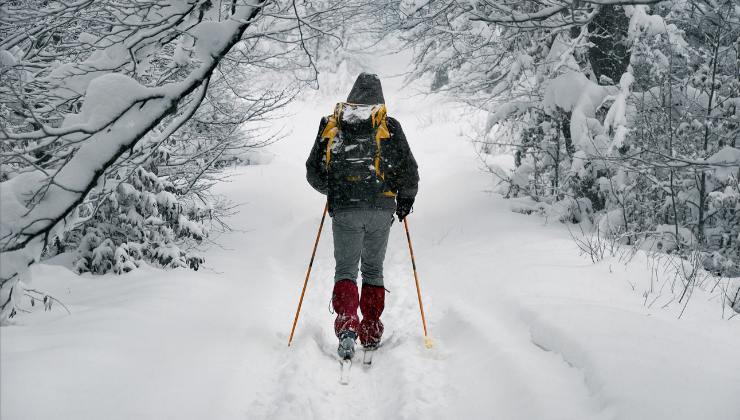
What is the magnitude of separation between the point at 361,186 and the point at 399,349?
55.4 inches

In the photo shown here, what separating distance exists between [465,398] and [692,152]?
5939 mm

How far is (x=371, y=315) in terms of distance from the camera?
15.7 feet

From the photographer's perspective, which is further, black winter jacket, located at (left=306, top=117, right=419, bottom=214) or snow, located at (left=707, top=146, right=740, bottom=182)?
black winter jacket, located at (left=306, top=117, right=419, bottom=214)

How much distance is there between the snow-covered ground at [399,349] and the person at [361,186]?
0.34 m

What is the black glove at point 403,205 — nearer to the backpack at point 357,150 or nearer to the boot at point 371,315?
the backpack at point 357,150

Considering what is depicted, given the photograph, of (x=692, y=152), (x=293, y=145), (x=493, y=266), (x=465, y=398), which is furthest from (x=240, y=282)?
(x=293, y=145)

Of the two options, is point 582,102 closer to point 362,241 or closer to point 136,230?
point 362,241

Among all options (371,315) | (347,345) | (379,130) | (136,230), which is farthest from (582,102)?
(136,230)

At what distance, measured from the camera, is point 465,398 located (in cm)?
361

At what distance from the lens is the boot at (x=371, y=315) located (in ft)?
15.3

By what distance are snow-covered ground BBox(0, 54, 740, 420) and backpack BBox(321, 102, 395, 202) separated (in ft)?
4.49

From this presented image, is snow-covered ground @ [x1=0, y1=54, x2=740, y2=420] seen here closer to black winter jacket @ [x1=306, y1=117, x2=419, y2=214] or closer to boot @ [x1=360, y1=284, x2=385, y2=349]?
boot @ [x1=360, y1=284, x2=385, y2=349]

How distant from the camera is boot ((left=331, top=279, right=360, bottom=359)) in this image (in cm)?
450

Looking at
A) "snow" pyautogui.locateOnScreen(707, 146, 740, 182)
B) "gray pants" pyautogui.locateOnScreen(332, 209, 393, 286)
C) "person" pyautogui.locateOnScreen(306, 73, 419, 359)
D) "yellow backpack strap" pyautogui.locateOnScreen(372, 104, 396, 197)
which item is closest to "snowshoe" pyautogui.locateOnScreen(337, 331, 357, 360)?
"person" pyautogui.locateOnScreen(306, 73, 419, 359)
